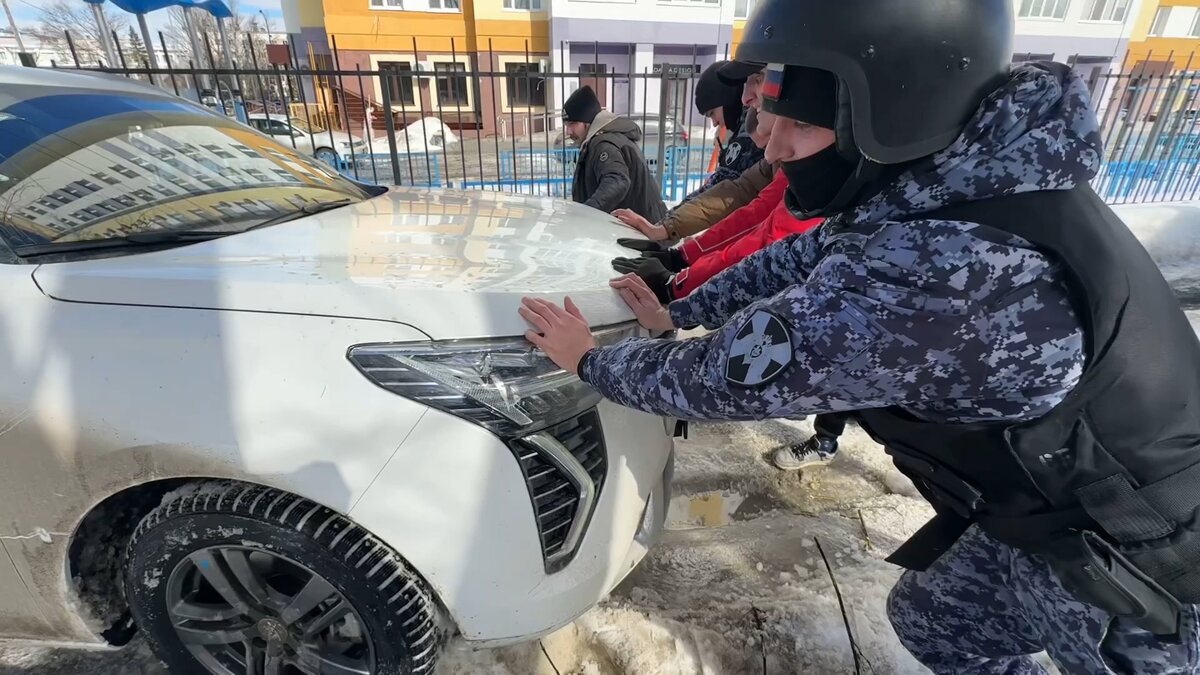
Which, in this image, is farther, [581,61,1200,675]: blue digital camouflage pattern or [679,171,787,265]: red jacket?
[679,171,787,265]: red jacket

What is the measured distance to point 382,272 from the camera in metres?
1.51

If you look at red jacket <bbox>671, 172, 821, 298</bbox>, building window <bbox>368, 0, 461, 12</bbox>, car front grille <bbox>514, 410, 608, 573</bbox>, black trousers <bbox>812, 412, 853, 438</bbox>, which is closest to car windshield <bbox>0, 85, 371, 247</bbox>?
car front grille <bbox>514, 410, 608, 573</bbox>

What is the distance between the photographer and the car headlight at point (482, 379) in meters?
1.34

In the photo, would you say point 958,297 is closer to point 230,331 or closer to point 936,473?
point 936,473

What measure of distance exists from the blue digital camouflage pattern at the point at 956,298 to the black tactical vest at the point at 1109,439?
0.03 meters

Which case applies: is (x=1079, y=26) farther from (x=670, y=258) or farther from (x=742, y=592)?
(x=742, y=592)

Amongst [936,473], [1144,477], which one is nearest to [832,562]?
[936,473]

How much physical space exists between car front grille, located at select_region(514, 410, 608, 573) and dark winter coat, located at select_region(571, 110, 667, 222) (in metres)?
2.47

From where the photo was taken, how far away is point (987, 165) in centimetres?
101

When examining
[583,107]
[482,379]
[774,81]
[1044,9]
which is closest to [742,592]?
[482,379]

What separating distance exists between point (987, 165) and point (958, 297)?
0.76 feet

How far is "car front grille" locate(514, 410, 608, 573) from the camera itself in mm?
1425

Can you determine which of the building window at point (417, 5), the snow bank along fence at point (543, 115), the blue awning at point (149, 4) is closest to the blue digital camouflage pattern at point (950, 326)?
the snow bank along fence at point (543, 115)

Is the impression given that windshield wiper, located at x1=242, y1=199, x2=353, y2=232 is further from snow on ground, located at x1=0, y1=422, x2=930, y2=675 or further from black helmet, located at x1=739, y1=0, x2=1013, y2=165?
black helmet, located at x1=739, y1=0, x2=1013, y2=165
